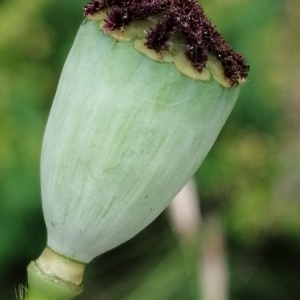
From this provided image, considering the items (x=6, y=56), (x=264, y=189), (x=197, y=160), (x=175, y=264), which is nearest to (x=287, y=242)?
(x=264, y=189)

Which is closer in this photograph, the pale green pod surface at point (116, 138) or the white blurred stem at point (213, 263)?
the pale green pod surface at point (116, 138)

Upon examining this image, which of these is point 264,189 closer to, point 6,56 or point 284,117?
point 284,117

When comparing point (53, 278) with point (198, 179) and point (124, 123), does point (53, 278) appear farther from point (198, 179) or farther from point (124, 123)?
point (198, 179)

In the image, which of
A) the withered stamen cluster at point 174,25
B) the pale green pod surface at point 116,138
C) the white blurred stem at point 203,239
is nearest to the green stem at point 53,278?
the pale green pod surface at point 116,138

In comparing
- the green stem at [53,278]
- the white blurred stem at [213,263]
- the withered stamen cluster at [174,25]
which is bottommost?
the green stem at [53,278]

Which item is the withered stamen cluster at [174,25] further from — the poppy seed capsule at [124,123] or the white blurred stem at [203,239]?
the white blurred stem at [203,239]

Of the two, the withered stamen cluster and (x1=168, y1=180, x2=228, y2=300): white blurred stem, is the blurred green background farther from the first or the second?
the withered stamen cluster
